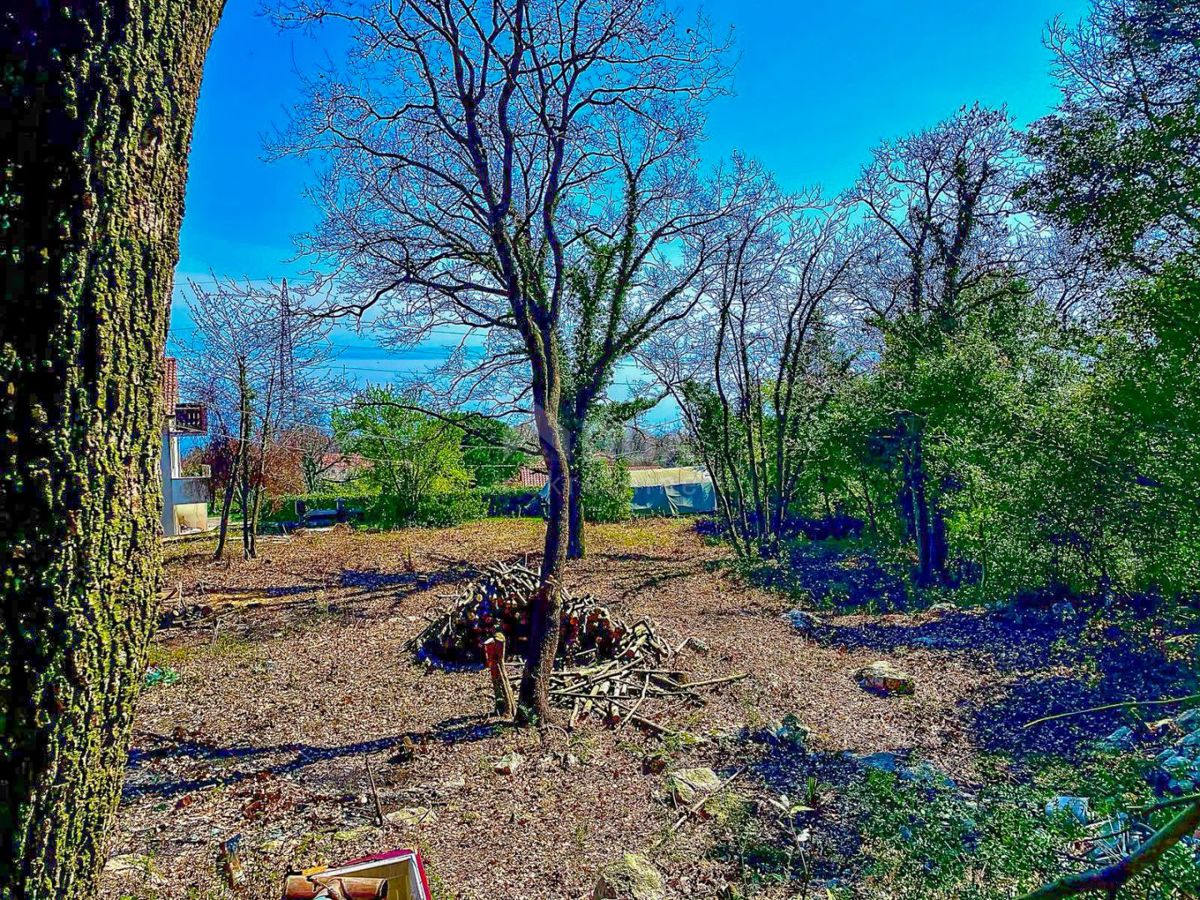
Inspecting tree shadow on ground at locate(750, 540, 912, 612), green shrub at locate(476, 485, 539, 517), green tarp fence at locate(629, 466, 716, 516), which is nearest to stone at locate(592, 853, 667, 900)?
tree shadow on ground at locate(750, 540, 912, 612)

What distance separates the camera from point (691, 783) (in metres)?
3.40

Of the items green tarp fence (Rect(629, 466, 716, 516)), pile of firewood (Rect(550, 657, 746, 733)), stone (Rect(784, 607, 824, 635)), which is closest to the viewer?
pile of firewood (Rect(550, 657, 746, 733))

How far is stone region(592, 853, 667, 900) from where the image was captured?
241 centimetres

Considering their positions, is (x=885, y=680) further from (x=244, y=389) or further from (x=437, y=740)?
(x=244, y=389)

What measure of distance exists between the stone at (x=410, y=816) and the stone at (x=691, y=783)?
1263mm

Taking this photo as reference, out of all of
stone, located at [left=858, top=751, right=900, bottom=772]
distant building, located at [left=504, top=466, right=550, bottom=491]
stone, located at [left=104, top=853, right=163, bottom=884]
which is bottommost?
stone, located at [left=858, top=751, right=900, bottom=772]

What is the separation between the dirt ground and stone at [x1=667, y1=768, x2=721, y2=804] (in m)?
0.10

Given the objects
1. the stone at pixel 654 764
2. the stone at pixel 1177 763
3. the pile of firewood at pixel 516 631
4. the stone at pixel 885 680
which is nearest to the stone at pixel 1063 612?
the stone at pixel 885 680

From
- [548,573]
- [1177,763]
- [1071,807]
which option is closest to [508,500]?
[548,573]

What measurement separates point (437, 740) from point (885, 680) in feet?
11.3

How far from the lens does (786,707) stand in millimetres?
4508

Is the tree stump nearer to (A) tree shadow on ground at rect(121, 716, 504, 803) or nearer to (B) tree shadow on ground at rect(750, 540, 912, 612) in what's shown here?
(A) tree shadow on ground at rect(121, 716, 504, 803)

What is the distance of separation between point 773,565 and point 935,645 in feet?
12.9

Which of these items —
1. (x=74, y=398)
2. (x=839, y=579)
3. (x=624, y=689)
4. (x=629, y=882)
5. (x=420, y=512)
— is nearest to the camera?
(x=74, y=398)
